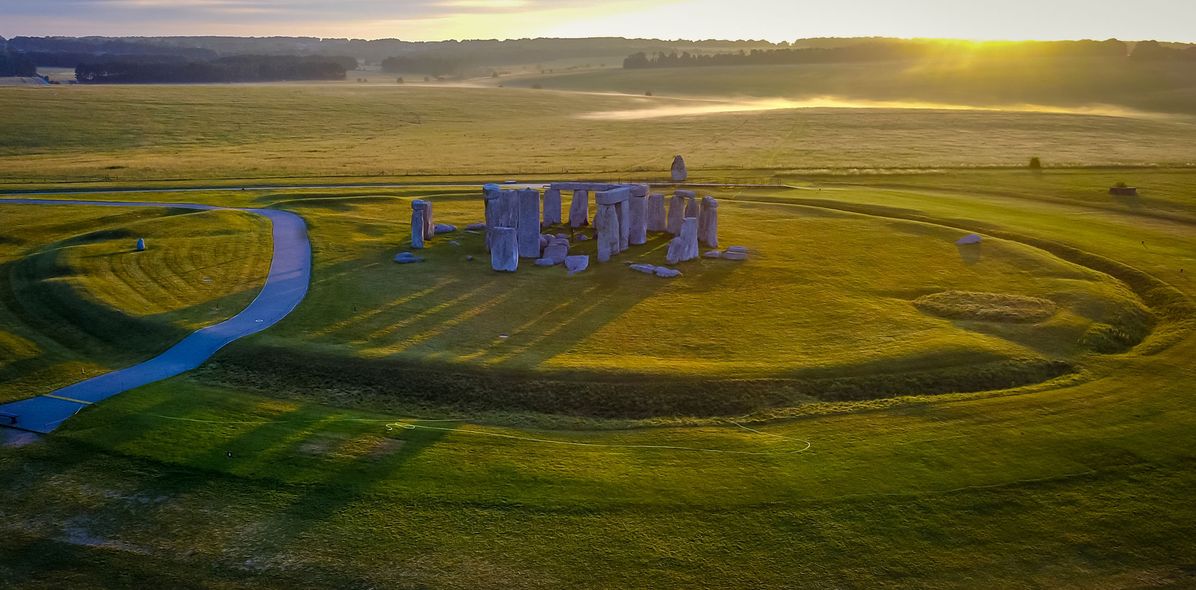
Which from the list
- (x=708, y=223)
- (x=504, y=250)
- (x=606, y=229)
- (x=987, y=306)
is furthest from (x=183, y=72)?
(x=987, y=306)

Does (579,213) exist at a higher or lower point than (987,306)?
higher

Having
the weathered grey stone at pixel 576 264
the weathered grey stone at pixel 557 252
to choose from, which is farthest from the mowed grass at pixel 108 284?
the weathered grey stone at pixel 576 264

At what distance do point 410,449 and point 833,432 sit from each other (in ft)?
31.9

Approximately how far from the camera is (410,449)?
19125 millimetres

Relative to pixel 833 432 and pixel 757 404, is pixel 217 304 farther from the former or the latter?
pixel 833 432

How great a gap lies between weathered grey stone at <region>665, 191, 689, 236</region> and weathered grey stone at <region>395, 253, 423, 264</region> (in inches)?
484

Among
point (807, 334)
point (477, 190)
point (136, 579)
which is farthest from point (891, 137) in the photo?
point (136, 579)

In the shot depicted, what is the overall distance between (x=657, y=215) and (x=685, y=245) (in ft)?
23.6

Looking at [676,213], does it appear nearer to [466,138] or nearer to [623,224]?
[623,224]

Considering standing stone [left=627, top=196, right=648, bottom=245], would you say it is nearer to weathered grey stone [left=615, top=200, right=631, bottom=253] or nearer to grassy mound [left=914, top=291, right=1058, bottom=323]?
weathered grey stone [left=615, top=200, right=631, bottom=253]

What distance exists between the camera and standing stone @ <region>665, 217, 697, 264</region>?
35.1m

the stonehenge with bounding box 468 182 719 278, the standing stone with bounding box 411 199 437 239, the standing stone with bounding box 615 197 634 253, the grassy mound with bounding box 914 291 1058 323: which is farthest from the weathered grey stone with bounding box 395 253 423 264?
the grassy mound with bounding box 914 291 1058 323

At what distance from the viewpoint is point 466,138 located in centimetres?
9919

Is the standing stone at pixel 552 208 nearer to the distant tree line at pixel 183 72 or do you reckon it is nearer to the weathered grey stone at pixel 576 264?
the weathered grey stone at pixel 576 264
